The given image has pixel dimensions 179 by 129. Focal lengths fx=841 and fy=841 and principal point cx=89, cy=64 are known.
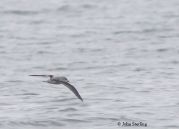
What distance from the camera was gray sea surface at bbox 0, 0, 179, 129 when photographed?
2205 centimetres

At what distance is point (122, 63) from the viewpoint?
29438 millimetres

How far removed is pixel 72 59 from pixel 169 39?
5624 millimetres

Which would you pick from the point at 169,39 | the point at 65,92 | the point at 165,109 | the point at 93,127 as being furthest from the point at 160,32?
the point at 93,127

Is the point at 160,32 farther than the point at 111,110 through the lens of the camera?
Yes

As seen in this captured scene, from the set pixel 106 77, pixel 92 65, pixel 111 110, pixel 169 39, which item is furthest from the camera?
pixel 169 39

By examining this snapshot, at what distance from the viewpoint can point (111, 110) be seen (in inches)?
889

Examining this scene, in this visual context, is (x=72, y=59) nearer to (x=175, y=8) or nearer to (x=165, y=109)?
(x=165, y=109)

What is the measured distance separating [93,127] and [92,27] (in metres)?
16.7

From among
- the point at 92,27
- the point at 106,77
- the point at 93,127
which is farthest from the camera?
the point at 92,27

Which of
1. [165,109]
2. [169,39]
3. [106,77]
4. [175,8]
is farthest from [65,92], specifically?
[175,8]

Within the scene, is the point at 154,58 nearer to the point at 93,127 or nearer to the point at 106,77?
the point at 106,77

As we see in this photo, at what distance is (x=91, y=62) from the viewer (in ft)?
97.6

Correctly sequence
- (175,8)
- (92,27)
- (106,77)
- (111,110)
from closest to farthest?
(111,110) → (106,77) → (92,27) → (175,8)

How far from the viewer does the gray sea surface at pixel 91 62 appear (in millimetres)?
22047
